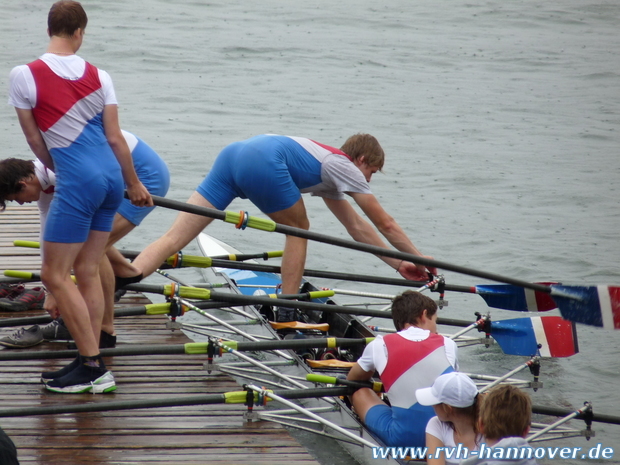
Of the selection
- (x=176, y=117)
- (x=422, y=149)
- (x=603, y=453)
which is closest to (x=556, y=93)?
(x=422, y=149)

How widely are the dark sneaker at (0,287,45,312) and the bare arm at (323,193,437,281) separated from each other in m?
2.23

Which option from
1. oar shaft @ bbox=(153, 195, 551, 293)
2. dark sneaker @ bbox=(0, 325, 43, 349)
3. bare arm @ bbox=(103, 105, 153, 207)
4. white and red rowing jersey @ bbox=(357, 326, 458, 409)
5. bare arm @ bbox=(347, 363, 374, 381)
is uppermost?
bare arm @ bbox=(103, 105, 153, 207)

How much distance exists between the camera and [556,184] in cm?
1342

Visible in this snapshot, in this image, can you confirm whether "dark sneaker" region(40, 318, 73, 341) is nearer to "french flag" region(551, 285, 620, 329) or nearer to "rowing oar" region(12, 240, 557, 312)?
"rowing oar" region(12, 240, 557, 312)

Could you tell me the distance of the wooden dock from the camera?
3.71 m

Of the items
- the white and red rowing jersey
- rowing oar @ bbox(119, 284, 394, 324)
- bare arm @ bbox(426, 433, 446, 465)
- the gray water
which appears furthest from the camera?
the gray water

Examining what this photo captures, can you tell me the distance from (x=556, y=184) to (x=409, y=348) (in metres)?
10.1

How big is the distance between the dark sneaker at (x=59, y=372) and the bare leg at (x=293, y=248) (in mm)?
1840

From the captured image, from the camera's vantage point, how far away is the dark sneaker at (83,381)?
4160mm

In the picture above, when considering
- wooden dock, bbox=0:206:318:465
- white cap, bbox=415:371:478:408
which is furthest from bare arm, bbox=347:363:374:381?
white cap, bbox=415:371:478:408

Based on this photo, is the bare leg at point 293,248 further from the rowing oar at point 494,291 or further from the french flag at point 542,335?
the french flag at point 542,335

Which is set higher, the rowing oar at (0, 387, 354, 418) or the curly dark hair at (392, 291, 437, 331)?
the curly dark hair at (392, 291, 437, 331)

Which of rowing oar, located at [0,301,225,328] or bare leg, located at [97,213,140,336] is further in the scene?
rowing oar, located at [0,301,225,328]

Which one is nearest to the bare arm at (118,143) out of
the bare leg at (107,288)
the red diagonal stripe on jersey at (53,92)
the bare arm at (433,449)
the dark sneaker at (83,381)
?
the red diagonal stripe on jersey at (53,92)
